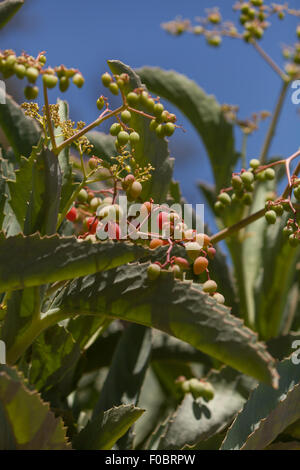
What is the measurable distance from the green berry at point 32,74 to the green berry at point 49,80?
0.01 m

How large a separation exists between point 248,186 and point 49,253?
38cm

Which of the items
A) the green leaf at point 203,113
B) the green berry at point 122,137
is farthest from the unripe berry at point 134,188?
the green leaf at point 203,113

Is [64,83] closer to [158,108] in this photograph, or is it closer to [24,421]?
[158,108]

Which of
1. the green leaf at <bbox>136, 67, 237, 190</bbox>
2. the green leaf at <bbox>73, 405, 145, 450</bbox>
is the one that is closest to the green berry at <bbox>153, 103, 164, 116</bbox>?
the green leaf at <bbox>73, 405, 145, 450</bbox>

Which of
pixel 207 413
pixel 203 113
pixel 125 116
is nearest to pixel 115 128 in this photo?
pixel 125 116

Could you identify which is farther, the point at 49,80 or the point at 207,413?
the point at 207,413

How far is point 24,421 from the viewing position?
0.67 meters

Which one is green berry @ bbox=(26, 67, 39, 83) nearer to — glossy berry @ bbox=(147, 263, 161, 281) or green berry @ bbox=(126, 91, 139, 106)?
green berry @ bbox=(126, 91, 139, 106)

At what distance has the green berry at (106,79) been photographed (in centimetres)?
80

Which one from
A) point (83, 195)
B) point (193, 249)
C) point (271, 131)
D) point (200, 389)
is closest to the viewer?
point (193, 249)

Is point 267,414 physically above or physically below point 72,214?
below

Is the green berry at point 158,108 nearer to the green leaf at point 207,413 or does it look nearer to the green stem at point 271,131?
the green leaf at point 207,413

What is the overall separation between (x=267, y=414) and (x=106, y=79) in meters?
0.49
